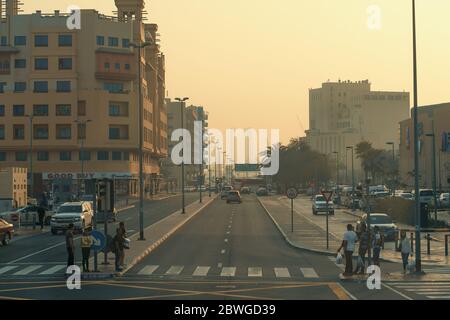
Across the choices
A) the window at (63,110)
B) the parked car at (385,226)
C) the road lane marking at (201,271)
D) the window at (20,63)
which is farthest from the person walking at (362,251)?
the window at (20,63)

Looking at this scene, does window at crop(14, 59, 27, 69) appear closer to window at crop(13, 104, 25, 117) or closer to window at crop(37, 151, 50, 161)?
window at crop(13, 104, 25, 117)

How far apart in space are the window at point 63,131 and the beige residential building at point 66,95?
0.47ft

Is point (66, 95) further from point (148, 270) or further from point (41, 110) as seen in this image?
point (148, 270)

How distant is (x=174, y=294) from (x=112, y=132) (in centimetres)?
9989

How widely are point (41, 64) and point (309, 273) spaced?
94976 mm

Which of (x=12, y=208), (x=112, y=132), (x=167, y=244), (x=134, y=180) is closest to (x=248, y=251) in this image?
(x=167, y=244)

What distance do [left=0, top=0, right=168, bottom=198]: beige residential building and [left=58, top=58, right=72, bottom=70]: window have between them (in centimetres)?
14

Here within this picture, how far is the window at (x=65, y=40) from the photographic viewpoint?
120 meters

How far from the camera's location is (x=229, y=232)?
183 feet

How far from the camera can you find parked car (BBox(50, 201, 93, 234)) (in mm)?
53500

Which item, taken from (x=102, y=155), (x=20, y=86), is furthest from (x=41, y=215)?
(x=20, y=86)

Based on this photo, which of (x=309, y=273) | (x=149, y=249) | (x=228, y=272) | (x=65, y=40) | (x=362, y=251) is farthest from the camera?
(x=65, y=40)

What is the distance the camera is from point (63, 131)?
397 ft
